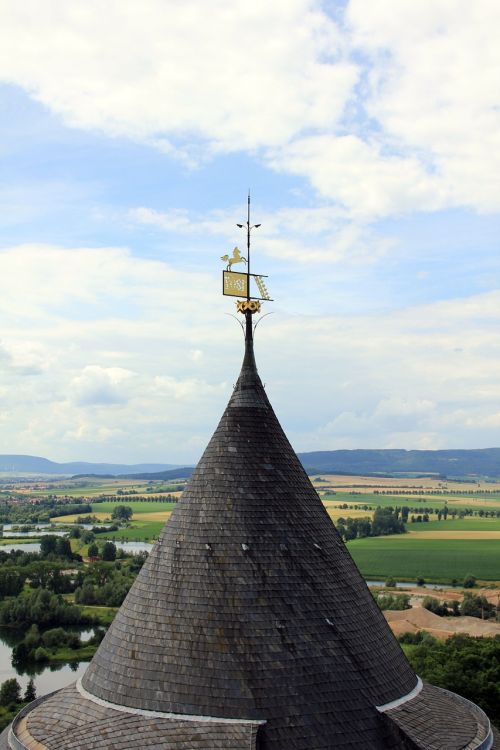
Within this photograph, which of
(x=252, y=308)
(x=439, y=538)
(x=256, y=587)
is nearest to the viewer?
(x=256, y=587)

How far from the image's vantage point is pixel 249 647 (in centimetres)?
1010

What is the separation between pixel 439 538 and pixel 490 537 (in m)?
9.26

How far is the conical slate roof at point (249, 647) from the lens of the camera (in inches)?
379

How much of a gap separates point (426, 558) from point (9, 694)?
2456 inches

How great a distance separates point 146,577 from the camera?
11.4 metres

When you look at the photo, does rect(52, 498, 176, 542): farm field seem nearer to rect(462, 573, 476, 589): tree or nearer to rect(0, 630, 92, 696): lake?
rect(462, 573, 476, 589): tree

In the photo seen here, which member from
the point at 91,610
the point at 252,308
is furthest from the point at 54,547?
the point at 252,308

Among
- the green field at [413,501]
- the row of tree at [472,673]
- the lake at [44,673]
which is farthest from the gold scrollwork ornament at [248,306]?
the green field at [413,501]

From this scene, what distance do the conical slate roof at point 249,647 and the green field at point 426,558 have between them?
2682 inches

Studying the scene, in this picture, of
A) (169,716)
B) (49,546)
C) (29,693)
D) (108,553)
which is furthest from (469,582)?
(169,716)

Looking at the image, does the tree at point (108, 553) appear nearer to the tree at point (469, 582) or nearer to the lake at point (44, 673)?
the lake at point (44, 673)

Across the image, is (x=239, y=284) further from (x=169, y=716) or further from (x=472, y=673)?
(x=472, y=673)

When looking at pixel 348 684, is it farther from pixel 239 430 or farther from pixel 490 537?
pixel 490 537

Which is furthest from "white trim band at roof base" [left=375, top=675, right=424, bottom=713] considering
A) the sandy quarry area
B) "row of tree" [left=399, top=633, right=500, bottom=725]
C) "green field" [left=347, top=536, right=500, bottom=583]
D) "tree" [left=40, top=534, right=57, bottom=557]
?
"tree" [left=40, top=534, right=57, bottom=557]
